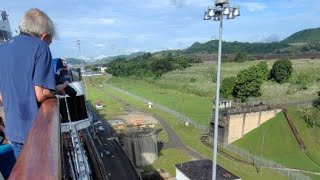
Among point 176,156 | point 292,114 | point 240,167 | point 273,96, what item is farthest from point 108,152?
point 273,96

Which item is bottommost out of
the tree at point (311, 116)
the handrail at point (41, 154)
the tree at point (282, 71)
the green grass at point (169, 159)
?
the green grass at point (169, 159)

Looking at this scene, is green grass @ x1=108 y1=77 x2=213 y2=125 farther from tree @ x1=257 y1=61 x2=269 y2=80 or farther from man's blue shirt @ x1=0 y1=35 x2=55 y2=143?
man's blue shirt @ x1=0 y1=35 x2=55 y2=143

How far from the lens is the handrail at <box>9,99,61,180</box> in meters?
1.23

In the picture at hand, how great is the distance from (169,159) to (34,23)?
1125 inches

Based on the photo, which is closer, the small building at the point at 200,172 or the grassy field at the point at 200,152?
the small building at the point at 200,172

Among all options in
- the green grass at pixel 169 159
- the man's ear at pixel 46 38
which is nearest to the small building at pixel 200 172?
the green grass at pixel 169 159

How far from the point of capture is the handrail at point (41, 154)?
1226 mm

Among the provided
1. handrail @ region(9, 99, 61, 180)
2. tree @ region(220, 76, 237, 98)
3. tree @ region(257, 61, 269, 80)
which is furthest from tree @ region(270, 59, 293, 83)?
handrail @ region(9, 99, 61, 180)

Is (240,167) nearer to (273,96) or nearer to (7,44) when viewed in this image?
(273,96)

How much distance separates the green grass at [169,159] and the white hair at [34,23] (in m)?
24.9

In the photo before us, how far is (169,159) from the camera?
3016 centimetres

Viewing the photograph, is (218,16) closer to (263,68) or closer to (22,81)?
(22,81)

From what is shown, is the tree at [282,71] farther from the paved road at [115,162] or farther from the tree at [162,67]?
the tree at [162,67]

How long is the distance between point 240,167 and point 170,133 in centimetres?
1282
